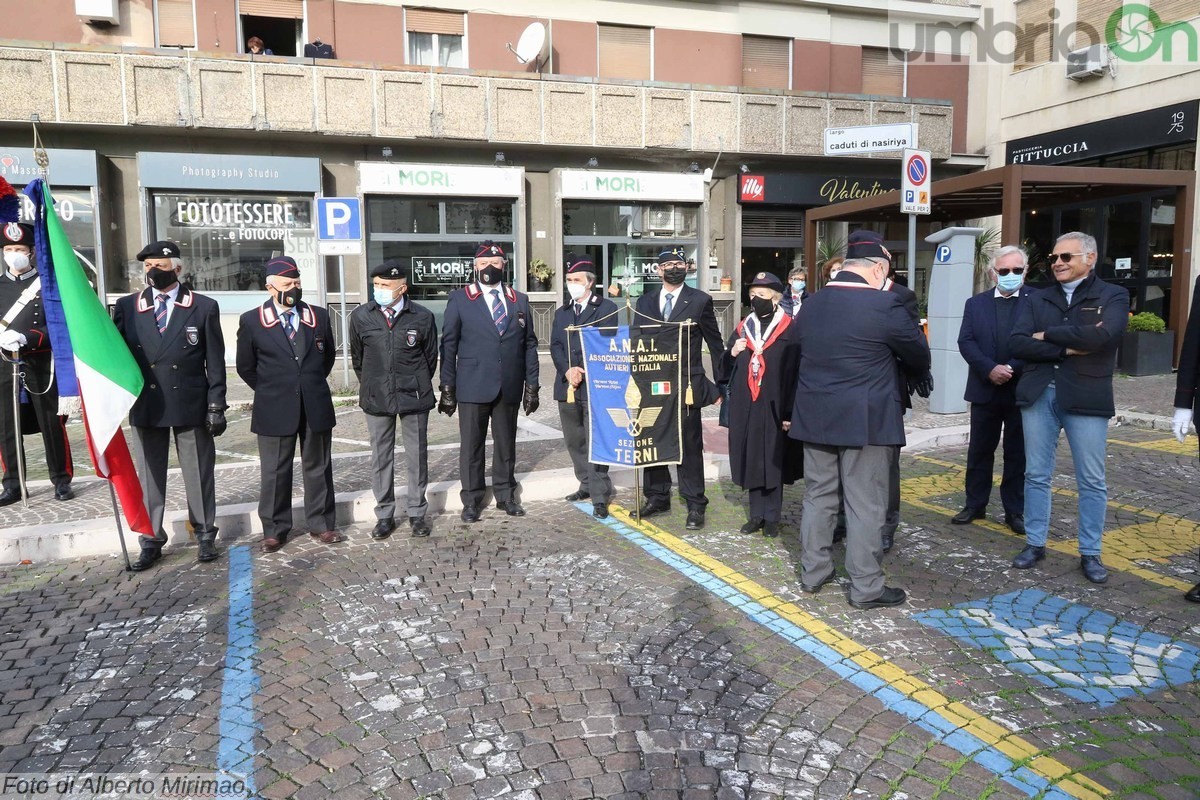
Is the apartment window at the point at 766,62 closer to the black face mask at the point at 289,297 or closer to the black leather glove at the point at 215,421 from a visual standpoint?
the black face mask at the point at 289,297

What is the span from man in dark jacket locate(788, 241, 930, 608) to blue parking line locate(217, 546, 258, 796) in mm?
3015

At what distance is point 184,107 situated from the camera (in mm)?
16047

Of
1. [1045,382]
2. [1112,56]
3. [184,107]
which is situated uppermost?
[1112,56]

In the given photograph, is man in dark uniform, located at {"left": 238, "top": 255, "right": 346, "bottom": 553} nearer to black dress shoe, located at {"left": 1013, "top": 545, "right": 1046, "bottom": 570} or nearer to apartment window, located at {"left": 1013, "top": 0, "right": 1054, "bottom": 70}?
black dress shoe, located at {"left": 1013, "top": 545, "right": 1046, "bottom": 570}

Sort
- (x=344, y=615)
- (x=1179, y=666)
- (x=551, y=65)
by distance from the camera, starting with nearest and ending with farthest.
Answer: (x=1179, y=666) → (x=344, y=615) → (x=551, y=65)

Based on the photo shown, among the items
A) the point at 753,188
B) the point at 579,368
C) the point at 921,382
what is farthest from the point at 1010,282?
the point at 753,188

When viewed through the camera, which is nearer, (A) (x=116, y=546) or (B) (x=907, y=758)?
(B) (x=907, y=758)

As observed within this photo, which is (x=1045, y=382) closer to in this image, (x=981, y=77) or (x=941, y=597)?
(x=941, y=597)

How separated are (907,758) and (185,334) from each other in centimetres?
492

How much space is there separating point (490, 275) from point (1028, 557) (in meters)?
4.13

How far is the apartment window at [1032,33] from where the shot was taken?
19.3m

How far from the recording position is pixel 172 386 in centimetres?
537

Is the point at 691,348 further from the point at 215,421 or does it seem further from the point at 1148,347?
the point at 1148,347

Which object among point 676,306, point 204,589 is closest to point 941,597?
point 676,306
